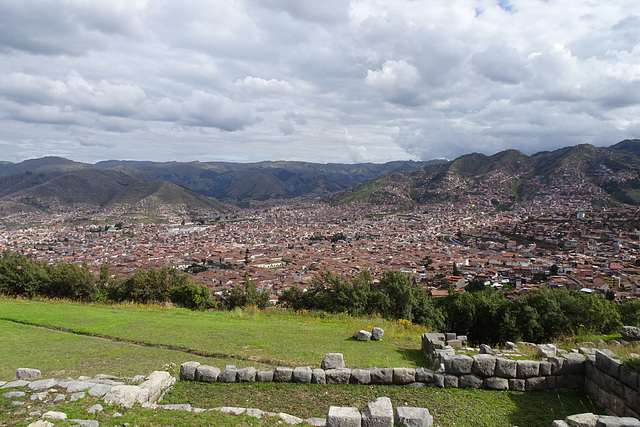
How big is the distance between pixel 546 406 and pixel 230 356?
31.3 feet

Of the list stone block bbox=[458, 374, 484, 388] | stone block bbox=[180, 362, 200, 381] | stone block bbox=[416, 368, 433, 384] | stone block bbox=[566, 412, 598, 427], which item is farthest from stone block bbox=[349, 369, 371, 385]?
stone block bbox=[566, 412, 598, 427]

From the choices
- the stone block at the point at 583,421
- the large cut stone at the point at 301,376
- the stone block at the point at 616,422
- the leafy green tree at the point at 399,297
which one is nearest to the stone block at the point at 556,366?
the stone block at the point at 583,421

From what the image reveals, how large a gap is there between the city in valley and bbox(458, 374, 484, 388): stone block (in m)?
28.3

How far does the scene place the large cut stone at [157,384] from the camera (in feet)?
27.3

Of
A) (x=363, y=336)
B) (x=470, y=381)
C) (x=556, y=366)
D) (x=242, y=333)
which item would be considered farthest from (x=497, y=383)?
(x=242, y=333)

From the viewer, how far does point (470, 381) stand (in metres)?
9.63

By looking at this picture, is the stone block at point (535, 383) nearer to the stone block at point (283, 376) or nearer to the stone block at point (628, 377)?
the stone block at point (628, 377)

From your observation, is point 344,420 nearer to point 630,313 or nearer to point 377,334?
point 377,334

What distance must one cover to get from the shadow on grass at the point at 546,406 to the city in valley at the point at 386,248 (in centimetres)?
2944

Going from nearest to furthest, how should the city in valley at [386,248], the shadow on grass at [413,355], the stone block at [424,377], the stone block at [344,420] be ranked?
the stone block at [344,420]
the stone block at [424,377]
the shadow on grass at [413,355]
the city in valley at [386,248]

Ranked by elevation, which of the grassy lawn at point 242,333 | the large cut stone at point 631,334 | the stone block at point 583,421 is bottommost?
the grassy lawn at point 242,333

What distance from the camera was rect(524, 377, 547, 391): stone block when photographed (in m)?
9.65

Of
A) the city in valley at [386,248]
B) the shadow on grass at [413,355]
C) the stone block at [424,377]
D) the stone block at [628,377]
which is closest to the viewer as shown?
the stone block at [628,377]

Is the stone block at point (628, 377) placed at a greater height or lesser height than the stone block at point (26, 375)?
greater
